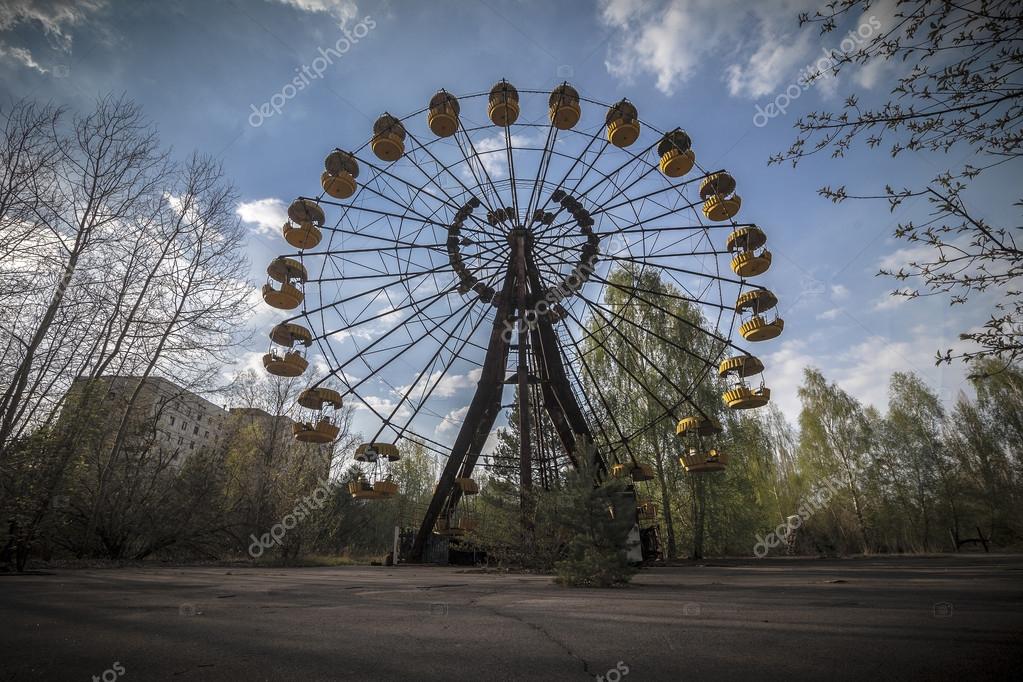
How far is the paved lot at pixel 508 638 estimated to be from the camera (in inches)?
92.2

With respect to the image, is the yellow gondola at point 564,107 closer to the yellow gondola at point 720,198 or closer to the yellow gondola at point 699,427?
the yellow gondola at point 720,198

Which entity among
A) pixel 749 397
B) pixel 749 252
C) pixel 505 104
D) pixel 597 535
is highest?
pixel 505 104

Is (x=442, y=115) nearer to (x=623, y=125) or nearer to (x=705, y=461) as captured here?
(x=623, y=125)

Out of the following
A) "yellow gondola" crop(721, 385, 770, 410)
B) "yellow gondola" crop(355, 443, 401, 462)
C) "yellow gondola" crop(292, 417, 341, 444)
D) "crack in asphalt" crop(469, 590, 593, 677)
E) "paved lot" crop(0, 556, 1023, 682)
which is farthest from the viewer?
"yellow gondola" crop(355, 443, 401, 462)

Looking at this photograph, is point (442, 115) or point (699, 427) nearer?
point (442, 115)

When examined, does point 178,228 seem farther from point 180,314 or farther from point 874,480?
point 874,480

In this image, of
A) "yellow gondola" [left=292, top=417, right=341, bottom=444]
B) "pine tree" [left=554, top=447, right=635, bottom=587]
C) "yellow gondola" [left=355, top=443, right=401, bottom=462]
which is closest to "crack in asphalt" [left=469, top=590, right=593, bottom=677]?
"pine tree" [left=554, top=447, right=635, bottom=587]

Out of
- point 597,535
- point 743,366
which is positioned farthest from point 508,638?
point 743,366

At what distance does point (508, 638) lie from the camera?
3.16 meters

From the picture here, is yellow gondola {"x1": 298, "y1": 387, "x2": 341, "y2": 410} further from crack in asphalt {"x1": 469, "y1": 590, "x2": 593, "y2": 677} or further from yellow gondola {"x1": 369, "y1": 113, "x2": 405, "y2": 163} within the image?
crack in asphalt {"x1": 469, "y1": 590, "x2": 593, "y2": 677}

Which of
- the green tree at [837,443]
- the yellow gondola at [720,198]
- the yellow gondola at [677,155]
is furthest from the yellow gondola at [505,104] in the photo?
the green tree at [837,443]

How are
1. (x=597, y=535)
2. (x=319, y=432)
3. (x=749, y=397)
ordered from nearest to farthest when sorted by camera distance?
(x=597, y=535) → (x=749, y=397) → (x=319, y=432)

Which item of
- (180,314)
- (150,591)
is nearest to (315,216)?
(180,314)

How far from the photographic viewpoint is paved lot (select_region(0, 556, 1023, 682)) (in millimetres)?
2342
